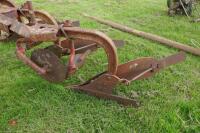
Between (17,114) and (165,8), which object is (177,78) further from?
(165,8)

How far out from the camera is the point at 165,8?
25.6 ft

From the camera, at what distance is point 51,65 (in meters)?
3.38

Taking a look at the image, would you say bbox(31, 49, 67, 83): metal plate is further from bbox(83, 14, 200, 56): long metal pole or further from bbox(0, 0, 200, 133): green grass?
bbox(83, 14, 200, 56): long metal pole

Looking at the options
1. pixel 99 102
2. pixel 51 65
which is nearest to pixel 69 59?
pixel 51 65

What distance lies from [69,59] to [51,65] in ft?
0.69

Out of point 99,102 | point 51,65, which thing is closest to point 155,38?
point 99,102

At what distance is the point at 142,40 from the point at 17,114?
9.27 feet

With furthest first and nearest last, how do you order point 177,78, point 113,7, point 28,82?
point 113,7 < point 177,78 < point 28,82

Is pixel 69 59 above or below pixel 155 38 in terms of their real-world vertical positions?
above

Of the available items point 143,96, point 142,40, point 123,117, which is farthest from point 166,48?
point 123,117

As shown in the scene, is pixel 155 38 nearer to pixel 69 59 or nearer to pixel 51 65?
pixel 69 59

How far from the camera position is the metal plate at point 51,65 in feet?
10.8

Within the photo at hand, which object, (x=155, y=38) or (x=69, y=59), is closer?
(x=69, y=59)

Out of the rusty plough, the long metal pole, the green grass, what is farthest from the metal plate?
the long metal pole
